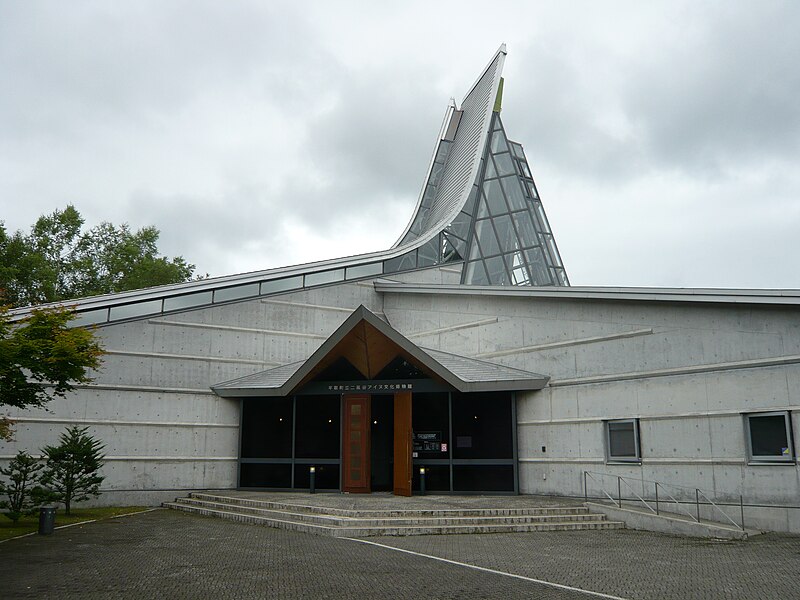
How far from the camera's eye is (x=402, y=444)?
68.3 ft

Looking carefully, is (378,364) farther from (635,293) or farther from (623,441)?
(635,293)

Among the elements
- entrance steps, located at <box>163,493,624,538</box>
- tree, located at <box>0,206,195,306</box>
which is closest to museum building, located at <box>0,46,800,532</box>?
entrance steps, located at <box>163,493,624,538</box>

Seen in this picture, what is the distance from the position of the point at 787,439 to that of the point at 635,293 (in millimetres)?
4949

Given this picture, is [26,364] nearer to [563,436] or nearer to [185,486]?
[185,486]

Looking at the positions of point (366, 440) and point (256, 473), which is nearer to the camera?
point (366, 440)

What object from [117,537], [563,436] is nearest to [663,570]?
[563,436]

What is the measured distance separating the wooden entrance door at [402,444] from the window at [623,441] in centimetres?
547

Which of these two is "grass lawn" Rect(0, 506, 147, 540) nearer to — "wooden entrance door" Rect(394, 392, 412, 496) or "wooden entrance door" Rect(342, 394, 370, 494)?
"wooden entrance door" Rect(342, 394, 370, 494)

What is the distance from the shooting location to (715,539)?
575 inches

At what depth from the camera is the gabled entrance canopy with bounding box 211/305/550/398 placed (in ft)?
65.8

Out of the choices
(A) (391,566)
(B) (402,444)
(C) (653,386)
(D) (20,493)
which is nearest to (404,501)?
(B) (402,444)

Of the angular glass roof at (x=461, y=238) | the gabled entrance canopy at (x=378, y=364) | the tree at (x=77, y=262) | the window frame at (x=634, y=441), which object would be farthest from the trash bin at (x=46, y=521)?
the tree at (x=77, y=262)

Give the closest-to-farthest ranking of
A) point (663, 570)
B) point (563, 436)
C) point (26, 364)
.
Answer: point (663, 570) < point (26, 364) < point (563, 436)

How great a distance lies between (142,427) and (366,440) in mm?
6944
